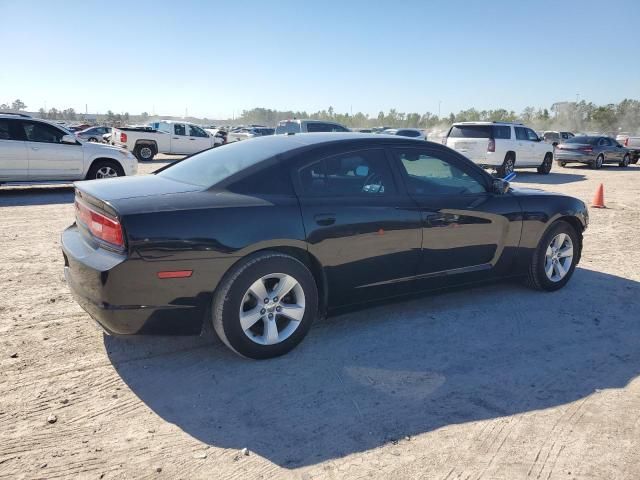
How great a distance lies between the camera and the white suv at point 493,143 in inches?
668

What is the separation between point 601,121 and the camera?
253 ft

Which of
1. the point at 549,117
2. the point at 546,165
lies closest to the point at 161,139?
the point at 546,165

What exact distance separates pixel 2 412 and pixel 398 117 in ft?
340

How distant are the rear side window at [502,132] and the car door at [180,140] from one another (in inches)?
546

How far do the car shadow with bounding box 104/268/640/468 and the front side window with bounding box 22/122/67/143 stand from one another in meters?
8.88

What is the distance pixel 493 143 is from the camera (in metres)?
16.9

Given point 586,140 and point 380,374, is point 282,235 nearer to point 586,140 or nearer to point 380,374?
point 380,374

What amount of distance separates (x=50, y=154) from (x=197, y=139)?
13.7 meters

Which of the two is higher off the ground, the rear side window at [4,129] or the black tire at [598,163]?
the rear side window at [4,129]

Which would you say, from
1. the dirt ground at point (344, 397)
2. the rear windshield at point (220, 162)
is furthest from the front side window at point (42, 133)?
the rear windshield at point (220, 162)

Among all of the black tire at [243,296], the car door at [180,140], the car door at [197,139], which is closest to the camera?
the black tire at [243,296]

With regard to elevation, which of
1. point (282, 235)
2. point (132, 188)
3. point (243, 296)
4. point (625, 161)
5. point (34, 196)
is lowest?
point (34, 196)

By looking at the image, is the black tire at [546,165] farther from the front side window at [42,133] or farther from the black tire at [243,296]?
the black tire at [243,296]

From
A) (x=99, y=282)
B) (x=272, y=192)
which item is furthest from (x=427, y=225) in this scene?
(x=99, y=282)
